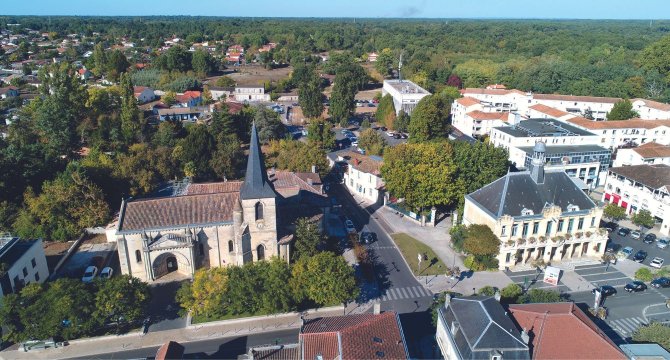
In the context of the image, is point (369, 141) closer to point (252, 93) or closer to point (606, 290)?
point (606, 290)

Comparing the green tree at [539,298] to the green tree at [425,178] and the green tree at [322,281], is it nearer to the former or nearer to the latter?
the green tree at [322,281]

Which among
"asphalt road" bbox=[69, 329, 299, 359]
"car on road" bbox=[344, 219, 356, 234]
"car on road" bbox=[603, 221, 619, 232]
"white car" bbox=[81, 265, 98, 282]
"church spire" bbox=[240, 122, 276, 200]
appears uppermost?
"church spire" bbox=[240, 122, 276, 200]

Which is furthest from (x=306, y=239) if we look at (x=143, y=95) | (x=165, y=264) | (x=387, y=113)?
(x=143, y=95)

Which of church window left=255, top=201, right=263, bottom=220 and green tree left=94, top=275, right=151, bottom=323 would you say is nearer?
green tree left=94, top=275, right=151, bottom=323

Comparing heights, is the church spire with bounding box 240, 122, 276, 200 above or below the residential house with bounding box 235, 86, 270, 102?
above

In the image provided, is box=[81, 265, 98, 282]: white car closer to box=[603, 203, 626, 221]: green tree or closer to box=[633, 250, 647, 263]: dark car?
box=[633, 250, 647, 263]: dark car

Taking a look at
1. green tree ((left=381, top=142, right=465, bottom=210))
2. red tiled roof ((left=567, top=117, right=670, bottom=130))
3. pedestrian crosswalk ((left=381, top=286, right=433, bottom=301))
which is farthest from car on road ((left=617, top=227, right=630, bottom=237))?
pedestrian crosswalk ((left=381, top=286, right=433, bottom=301))

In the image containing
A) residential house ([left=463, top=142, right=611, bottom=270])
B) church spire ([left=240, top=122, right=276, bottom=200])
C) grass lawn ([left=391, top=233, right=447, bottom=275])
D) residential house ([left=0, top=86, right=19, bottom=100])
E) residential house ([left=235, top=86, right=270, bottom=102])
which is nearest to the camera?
church spire ([left=240, top=122, right=276, bottom=200])

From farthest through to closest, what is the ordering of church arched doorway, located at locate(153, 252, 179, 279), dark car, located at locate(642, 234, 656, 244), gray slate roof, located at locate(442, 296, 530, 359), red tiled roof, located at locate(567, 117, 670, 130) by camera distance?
red tiled roof, located at locate(567, 117, 670, 130) < dark car, located at locate(642, 234, 656, 244) < church arched doorway, located at locate(153, 252, 179, 279) < gray slate roof, located at locate(442, 296, 530, 359)
